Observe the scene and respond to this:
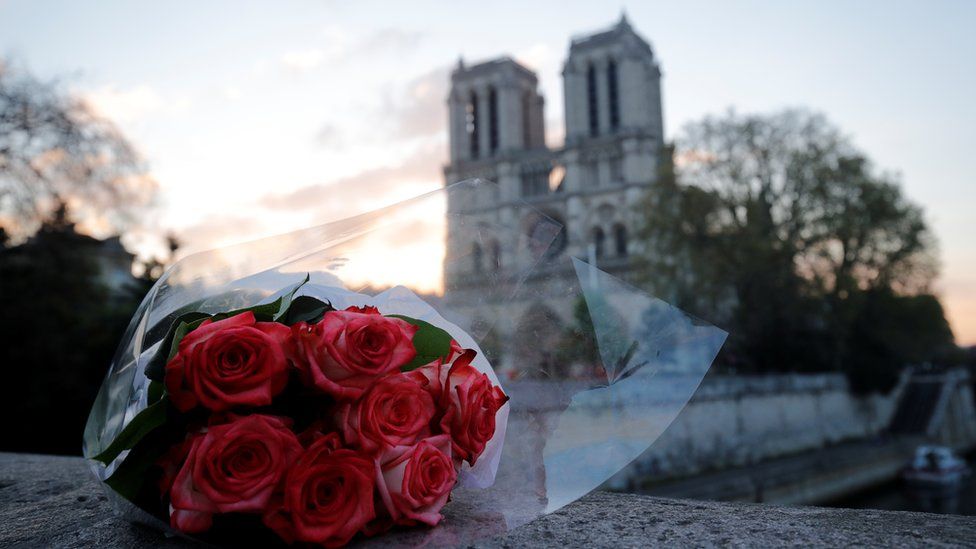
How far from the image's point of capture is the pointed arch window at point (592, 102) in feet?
151

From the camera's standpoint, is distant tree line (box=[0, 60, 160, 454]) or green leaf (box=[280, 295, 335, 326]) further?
distant tree line (box=[0, 60, 160, 454])

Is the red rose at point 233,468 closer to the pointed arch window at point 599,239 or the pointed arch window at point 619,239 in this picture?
the pointed arch window at point 619,239

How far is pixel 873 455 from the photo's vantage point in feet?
81.6

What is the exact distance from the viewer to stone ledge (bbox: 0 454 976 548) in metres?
1.66

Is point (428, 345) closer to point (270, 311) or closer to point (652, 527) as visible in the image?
point (270, 311)

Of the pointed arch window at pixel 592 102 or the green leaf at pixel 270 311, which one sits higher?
the pointed arch window at pixel 592 102

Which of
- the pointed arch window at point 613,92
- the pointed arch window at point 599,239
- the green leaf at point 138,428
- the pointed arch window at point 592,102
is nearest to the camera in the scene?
the green leaf at point 138,428

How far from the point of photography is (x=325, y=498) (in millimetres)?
1533

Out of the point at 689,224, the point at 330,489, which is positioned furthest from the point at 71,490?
the point at 689,224

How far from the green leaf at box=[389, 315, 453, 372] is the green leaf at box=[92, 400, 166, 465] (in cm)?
48

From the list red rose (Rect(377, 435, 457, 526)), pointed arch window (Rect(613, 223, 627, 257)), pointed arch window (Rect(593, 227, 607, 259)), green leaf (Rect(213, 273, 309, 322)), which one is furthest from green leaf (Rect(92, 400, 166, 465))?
pointed arch window (Rect(593, 227, 607, 259))

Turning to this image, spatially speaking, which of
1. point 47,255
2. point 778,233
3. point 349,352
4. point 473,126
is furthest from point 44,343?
point 473,126

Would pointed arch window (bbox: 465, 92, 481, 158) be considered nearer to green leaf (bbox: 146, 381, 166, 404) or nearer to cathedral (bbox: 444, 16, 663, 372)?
cathedral (bbox: 444, 16, 663, 372)

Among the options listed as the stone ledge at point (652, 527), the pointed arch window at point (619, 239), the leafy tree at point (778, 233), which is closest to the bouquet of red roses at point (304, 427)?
the stone ledge at point (652, 527)
